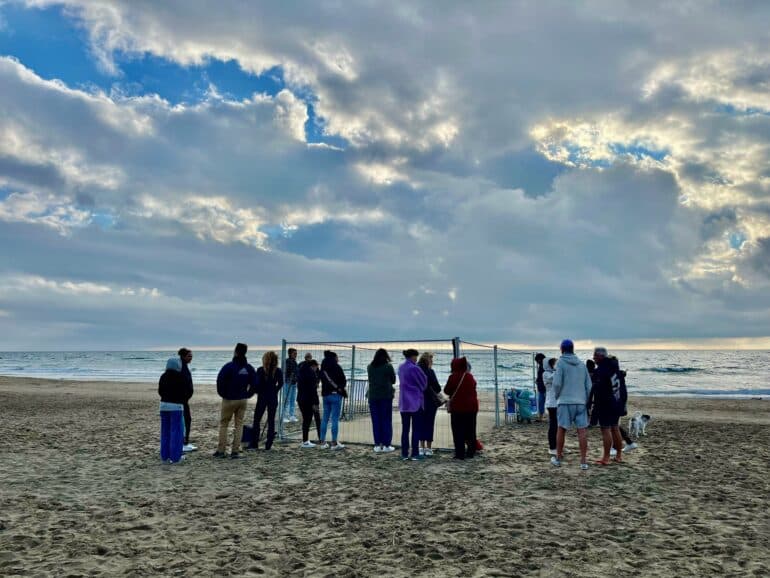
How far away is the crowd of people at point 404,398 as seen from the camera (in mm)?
8422

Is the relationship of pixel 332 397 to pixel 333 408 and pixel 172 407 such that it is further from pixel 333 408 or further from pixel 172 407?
pixel 172 407

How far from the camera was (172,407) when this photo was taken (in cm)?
888

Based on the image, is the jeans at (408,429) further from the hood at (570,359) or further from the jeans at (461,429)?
the hood at (570,359)

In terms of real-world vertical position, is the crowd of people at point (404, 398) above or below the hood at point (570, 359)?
below

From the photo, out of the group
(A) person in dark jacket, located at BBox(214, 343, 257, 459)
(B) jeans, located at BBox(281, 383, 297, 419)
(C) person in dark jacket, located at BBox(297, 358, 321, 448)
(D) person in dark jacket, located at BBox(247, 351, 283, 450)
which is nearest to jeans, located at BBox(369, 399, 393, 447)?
(C) person in dark jacket, located at BBox(297, 358, 321, 448)

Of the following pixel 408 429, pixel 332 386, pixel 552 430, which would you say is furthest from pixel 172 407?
pixel 552 430

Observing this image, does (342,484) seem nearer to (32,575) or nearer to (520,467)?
(520,467)

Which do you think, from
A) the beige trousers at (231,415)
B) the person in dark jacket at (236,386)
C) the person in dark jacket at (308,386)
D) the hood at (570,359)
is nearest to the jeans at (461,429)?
the hood at (570,359)

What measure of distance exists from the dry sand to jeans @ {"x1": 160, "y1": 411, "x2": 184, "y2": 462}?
0.34 meters

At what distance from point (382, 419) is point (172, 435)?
3627 millimetres

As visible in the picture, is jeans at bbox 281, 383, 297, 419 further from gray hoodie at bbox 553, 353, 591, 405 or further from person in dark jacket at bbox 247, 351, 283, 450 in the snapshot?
gray hoodie at bbox 553, 353, 591, 405

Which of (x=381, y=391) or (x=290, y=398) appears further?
(x=290, y=398)

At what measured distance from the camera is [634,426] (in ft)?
39.6

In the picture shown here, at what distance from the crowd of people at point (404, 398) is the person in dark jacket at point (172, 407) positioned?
0.05 feet
